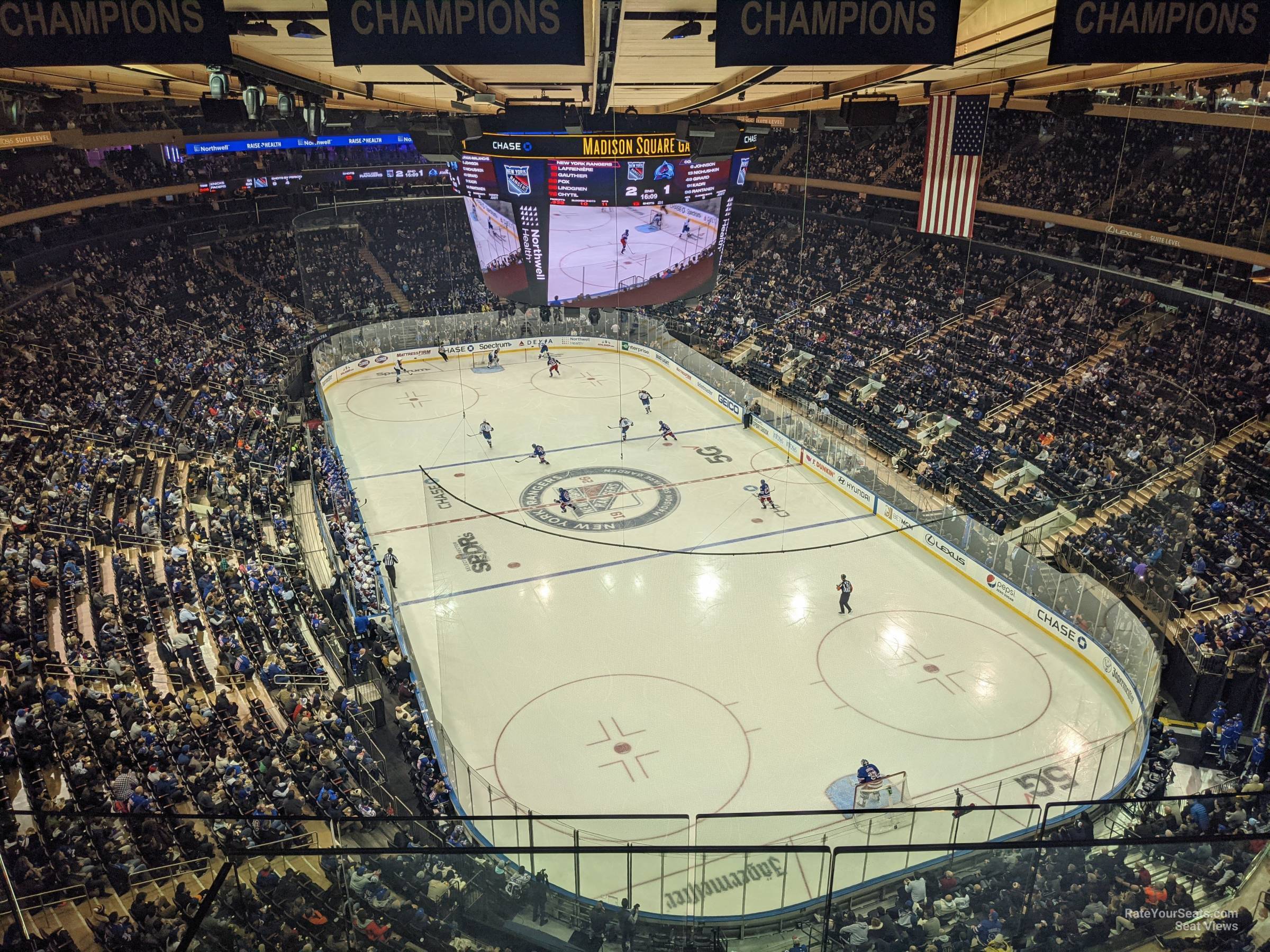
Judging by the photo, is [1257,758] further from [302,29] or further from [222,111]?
[222,111]

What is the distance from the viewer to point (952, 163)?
21.2 meters

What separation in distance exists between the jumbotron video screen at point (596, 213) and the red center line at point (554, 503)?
5441 millimetres

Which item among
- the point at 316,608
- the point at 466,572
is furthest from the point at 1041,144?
the point at 316,608

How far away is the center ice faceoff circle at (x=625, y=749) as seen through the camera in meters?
13.3

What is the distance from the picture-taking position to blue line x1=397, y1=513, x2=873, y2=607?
18953mm

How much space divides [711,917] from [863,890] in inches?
54.8

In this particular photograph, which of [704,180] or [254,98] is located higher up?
[254,98]

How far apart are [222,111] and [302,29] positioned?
6430 millimetres

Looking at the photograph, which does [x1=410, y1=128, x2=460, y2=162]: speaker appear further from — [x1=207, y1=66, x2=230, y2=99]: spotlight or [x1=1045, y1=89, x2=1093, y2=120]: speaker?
[x1=1045, y1=89, x2=1093, y2=120]: speaker

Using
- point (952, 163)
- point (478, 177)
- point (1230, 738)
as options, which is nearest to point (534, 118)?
point (478, 177)

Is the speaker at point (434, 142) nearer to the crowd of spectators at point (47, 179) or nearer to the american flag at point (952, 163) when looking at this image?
the american flag at point (952, 163)

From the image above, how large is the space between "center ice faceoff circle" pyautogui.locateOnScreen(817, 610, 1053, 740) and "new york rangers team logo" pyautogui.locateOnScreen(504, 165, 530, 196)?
1047 centimetres

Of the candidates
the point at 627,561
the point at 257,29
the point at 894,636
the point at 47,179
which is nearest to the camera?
the point at 257,29

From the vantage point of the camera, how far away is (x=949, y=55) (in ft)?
20.4
